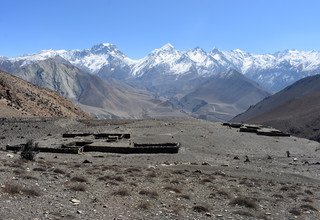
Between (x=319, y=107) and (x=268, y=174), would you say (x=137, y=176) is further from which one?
(x=319, y=107)

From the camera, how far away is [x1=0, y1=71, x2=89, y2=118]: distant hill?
81.1m

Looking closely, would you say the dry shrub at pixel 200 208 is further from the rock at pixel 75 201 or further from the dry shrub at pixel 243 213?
the rock at pixel 75 201

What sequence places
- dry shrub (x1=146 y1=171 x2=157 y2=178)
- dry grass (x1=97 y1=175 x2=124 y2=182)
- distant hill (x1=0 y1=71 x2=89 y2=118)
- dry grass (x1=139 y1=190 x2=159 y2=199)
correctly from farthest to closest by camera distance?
distant hill (x1=0 y1=71 x2=89 y2=118) → dry shrub (x1=146 y1=171 x2=157 y2=178) → dry grass (x1=97 y1=175 x2=124 y2=182) → dry grass (x1=139 y1=190 x2=159 y2=199)

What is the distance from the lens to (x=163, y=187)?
21547 millimetres

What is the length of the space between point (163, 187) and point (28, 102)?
70.7 meters

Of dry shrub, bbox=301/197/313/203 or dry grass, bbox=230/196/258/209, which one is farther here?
dry shrub, bbox=301/197/313/203

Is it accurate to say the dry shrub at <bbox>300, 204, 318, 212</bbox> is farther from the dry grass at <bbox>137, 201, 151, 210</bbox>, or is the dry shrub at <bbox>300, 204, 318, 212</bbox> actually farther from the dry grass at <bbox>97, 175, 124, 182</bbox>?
the dry grass at <bbox>97, 175, 124, 182</bbox>

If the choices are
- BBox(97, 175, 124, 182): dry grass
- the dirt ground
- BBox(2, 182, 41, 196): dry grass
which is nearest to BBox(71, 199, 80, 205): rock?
the dirt ground

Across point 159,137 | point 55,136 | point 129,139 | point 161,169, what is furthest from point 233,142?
point 161,169

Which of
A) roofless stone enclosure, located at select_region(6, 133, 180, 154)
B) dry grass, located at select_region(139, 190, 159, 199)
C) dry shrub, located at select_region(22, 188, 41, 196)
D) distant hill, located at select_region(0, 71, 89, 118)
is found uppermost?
distant hill, located at select_region(0, 71, 89, 118)

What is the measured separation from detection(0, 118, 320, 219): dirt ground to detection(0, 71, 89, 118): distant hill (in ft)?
123

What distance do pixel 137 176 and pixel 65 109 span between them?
73.2m

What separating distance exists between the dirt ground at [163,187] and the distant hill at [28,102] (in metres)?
37.4

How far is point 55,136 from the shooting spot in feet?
164
